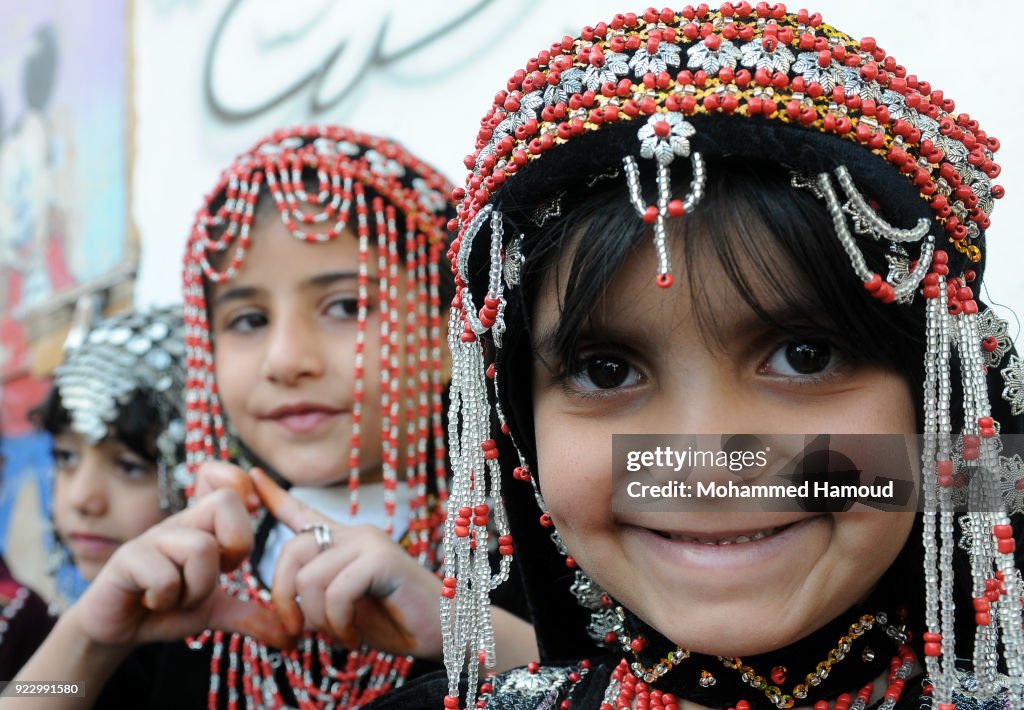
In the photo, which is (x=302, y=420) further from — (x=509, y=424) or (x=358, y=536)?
(x=509, y=424)

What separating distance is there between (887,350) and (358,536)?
0.77 meters

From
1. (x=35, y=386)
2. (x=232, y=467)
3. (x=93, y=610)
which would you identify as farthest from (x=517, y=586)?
(x=35, y=386)

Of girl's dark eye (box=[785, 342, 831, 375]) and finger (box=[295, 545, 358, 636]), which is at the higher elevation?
girl's dark eye (box=[785, 342, 831, 375])

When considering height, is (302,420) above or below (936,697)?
above

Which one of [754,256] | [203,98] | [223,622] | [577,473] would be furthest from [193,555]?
[203,98]

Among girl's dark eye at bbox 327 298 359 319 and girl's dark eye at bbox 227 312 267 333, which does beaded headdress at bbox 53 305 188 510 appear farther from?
girl's dark eye at bbox 327 298 359 319

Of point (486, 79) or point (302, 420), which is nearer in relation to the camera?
point (302, 420)

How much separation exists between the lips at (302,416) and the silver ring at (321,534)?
0.72ft

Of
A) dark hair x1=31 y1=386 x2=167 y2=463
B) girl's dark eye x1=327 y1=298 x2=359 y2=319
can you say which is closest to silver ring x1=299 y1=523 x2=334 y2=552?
girl's dark eye x1=327 y1=298 x2=359 y2=319

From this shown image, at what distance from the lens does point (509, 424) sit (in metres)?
1.16

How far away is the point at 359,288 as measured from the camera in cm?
170

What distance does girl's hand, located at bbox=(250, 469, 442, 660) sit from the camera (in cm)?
141

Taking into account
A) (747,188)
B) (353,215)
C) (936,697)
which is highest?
(353,215)

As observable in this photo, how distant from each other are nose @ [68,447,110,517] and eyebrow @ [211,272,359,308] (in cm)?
53
